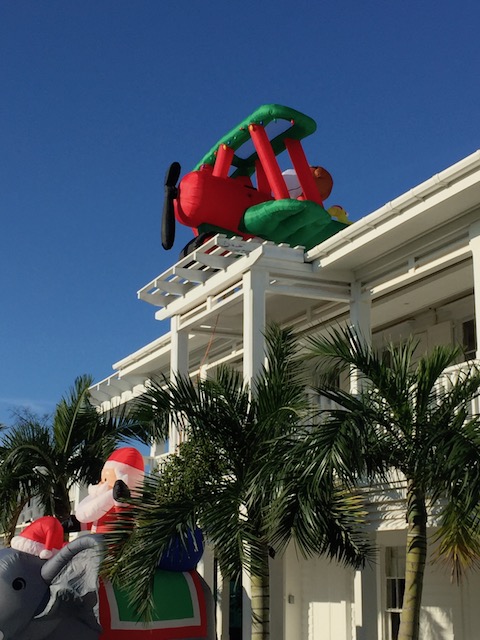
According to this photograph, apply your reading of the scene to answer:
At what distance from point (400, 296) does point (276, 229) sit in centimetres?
258

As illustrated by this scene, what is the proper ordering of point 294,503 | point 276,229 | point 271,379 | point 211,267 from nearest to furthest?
point 294,503 < point 271,379 < point 211,267 < point 276,229

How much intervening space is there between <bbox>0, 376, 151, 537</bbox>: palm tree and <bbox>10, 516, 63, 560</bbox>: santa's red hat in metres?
4.66

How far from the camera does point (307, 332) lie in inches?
740

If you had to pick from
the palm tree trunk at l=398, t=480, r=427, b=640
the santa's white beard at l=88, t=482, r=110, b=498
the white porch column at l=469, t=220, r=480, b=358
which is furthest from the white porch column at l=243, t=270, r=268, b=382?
the palm tree trunk at l=398, t=480, r=427, b=640

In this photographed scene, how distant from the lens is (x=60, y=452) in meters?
17.8

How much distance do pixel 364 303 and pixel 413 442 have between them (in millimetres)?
6004

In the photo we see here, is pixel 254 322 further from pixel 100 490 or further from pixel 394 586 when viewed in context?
pixel 394 586

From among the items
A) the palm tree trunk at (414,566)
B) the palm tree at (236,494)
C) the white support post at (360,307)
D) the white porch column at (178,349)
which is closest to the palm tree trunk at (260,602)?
the palm tree at (236,494)

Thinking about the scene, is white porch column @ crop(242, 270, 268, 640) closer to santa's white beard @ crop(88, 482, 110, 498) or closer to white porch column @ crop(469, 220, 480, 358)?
Result: santa's white beard @ crop(88, 482, 110, 498)

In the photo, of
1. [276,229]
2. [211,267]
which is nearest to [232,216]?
[276,229]

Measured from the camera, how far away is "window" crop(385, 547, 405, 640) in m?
16.0

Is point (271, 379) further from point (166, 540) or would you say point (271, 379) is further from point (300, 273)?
point (300, 273)

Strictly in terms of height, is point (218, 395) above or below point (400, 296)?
below

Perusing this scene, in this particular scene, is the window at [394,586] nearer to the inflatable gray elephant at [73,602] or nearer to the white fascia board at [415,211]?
the inflatable gray elephant at [73,602]
